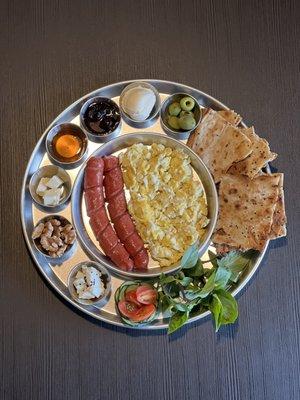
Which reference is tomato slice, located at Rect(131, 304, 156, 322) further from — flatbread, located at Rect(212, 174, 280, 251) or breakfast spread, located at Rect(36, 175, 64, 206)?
breakfast spread, located at Rect(36, 175, 64, 206)

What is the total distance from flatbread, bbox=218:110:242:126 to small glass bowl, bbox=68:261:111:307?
1033mm

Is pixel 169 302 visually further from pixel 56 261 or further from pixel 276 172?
pixel 276 172

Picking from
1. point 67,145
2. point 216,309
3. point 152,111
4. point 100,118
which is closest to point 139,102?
point 152,111

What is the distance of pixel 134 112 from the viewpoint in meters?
2.96

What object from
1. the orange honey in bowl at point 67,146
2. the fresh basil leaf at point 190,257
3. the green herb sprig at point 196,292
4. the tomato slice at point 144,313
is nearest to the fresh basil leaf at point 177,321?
the green herb sprig at point 196,292

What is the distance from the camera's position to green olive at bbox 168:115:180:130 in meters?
2.98

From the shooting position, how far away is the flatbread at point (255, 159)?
9.52 feet

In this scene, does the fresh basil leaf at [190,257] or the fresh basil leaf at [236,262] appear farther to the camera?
the fresh basil leaf at [236,262]

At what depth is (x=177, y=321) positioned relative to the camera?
268 cm

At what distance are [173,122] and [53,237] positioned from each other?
2.89ft

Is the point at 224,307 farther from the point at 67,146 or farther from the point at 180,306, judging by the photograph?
the point at 67,146

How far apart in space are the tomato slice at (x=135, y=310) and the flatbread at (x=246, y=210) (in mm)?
503

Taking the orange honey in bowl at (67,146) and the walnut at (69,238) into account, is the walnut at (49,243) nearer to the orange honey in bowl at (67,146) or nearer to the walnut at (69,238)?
the walnut at (69,238)

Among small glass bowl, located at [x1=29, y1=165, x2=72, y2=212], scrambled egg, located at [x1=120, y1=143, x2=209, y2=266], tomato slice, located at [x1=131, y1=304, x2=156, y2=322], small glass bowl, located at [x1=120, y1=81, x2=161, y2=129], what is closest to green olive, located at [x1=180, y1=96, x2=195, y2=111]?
small glass bowl, located at [x1=120, y1=81, x2=161, y2=129]
